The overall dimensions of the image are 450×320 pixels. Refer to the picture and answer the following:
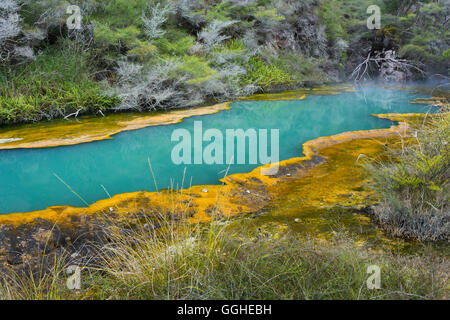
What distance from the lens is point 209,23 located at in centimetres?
1155

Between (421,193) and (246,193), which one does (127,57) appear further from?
(421,193)

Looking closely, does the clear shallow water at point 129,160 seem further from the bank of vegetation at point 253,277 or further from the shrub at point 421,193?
the bank of vegetation at point 253,277

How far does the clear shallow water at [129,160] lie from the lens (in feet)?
13.3

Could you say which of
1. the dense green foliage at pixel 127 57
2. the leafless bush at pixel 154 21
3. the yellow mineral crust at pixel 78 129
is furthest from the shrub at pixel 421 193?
the leafless bush at pixel 154 21

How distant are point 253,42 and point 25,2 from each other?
8.24m

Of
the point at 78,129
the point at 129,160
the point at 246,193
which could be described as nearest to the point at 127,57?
the point at 78,129

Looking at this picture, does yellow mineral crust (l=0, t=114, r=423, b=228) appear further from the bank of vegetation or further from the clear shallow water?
the bank of vegetation

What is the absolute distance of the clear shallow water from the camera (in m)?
4.05

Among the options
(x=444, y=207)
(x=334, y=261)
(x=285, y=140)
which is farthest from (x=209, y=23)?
(x=334, y=261)

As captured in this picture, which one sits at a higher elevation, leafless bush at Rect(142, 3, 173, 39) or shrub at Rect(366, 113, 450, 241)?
leafless bush at Rect(142, 3, 173, 39)

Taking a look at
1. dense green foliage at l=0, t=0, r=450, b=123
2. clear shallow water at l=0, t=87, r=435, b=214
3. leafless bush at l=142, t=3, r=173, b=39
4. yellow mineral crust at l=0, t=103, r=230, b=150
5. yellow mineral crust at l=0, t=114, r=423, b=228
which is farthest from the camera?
leafless bush at l=142, t=3, r=173, b=39

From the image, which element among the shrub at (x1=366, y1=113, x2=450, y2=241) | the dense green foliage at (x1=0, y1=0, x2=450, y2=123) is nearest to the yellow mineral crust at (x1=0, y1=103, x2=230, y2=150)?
the dense green foliage at (x1=0, y1=0, x2=450, y2=123)

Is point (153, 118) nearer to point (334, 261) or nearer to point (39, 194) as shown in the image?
point (39, 194)

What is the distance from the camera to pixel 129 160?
17.2ft
